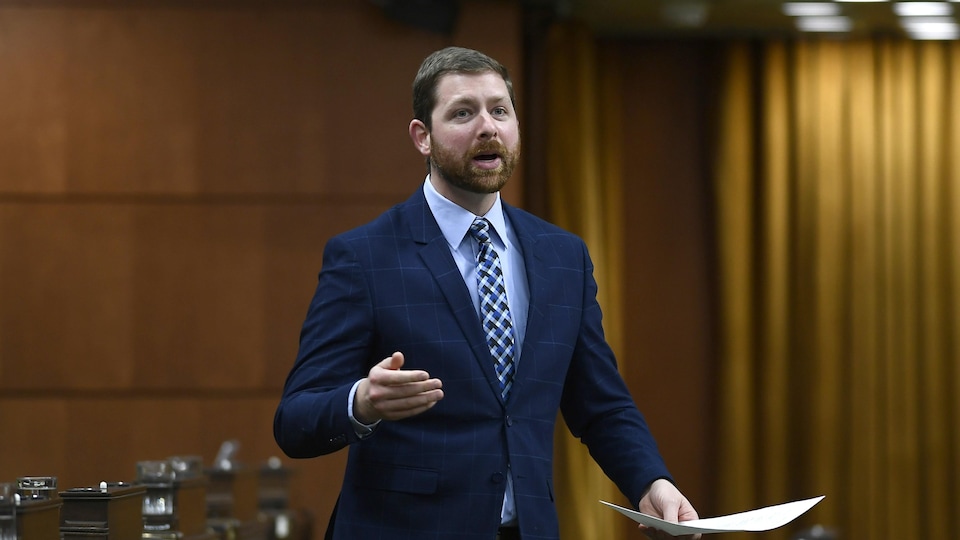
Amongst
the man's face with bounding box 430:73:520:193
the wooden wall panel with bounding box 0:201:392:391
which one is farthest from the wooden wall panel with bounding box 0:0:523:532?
the man's face with bounding box 430:73:520:193

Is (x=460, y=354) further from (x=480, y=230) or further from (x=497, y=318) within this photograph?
(x=480, y=230)

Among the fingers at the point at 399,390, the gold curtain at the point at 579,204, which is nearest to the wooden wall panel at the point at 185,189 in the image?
the gold curtain at the point at 579,204

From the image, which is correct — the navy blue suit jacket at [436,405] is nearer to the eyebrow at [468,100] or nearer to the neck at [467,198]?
the neck at [467,198]

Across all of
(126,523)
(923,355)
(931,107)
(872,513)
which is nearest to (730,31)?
(931,107)

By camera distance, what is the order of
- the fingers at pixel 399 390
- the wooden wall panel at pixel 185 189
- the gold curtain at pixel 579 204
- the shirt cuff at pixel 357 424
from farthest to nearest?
the gold curtain at pixel 579 204 < the wooden wall panel at pixel 185 189 < the shirt cuff at pixel 357 424 < the fingers at pixel 399 390

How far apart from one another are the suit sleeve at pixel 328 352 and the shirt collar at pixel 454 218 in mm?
172

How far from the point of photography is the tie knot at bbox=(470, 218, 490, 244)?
2.01 metres

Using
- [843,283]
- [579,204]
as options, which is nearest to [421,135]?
[579,204]

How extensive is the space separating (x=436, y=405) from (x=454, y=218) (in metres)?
0.33

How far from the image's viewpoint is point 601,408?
208 cm

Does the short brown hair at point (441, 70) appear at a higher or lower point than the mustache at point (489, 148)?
higher

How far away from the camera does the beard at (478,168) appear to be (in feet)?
6.37

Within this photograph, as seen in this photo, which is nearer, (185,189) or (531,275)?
(531,275)

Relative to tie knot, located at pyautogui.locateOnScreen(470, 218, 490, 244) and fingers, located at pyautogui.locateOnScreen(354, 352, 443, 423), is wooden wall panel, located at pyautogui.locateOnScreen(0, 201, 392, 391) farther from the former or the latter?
fingers, located at pyautogui.locateOnScreen(354, 352, 443, 423)
